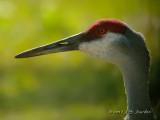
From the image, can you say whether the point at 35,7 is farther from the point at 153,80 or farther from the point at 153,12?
the point at 153,80

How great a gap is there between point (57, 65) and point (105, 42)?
6.55 ft

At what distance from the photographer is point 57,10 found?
13.5 feet

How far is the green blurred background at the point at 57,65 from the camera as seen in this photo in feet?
12.0

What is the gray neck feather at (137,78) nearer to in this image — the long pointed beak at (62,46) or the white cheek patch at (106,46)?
the white cheek patch at (106,46)

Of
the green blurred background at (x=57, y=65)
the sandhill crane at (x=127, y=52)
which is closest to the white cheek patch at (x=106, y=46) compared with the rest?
the sandhill crane at (x=127, y=52)

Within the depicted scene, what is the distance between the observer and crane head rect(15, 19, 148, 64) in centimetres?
202

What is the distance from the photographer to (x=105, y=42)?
2057 millimetres

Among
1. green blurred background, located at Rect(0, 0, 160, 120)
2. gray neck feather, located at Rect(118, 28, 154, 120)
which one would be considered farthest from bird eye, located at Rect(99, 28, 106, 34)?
green blurred background, located at Rect(0, 0, 160, 120)

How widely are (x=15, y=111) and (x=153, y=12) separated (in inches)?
55.1

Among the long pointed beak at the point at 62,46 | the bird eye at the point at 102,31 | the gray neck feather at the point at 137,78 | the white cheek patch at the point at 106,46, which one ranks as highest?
the bird eye at the point at 102,31

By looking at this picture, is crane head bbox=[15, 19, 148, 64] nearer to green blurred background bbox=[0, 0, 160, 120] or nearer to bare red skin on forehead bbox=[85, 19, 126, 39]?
bare red skin on forehead bbox=[85, 19, 126, 39]

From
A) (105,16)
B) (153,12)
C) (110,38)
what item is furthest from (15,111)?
(110,38)

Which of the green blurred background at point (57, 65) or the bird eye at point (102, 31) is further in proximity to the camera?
the green blurred background at point (57, 65)

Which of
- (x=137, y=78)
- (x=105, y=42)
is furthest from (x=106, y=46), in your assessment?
(x=137, y=78)
